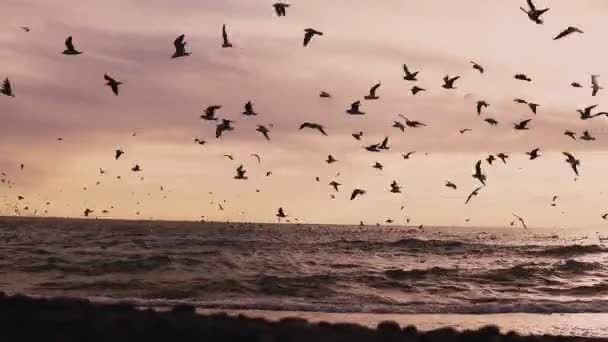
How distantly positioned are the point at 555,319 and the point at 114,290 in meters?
14.6

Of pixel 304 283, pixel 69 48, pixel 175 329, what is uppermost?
pixel 69 48

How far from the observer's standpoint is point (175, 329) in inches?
492

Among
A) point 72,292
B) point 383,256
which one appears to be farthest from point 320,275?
point 383,256

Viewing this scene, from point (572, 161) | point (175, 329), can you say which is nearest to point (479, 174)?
point (572, 161)

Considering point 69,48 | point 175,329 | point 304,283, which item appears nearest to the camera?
point 175,329

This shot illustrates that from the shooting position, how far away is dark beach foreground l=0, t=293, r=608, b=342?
40.1 feet

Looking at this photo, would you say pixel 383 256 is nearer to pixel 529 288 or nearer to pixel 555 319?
pixel 529 288

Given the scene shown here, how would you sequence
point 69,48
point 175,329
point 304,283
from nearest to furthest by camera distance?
point 175,329, point 69,48, point 304,283

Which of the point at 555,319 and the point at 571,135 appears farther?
the point at 571,135

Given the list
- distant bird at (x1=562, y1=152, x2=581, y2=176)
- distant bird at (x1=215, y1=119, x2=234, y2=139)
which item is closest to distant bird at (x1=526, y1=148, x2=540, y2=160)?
distant bird at (x1=562, y1=152, x2=581, y2=176)

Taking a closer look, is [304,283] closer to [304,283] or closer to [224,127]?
[304,283]

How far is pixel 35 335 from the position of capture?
40.7 feet

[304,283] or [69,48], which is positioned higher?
[69,48]

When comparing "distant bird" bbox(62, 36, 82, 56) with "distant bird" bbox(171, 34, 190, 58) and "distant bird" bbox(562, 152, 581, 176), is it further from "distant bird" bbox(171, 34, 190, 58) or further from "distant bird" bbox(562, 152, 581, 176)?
"distant bird" bbox(562, 152, 581, 176)
